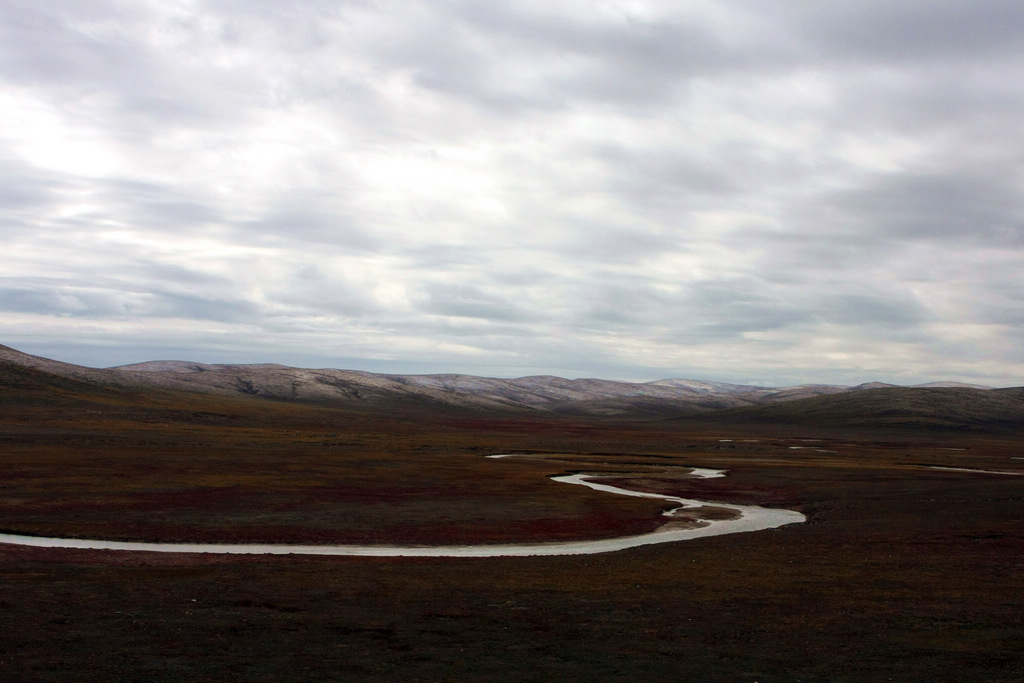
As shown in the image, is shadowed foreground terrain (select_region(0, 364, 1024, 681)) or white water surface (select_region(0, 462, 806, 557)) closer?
shadowed foreground terrain (select_region(0, 364, 1024, 681))

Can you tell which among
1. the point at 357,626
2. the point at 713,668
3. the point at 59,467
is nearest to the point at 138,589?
the point at 357,626

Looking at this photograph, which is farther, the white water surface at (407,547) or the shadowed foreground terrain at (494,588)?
the white water surface at (407,547)

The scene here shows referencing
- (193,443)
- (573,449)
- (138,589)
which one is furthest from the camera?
(573,449)

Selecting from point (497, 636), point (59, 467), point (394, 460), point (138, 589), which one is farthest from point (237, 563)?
point (394, 460)

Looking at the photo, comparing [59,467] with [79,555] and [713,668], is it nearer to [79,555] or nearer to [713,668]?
[79,555]

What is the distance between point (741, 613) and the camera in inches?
1087

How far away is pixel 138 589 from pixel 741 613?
75.1 ft

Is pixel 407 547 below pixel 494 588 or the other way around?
below

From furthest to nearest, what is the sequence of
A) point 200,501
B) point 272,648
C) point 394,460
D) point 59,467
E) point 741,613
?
point 394,460, point 59,467, point 200,501, point 741,613, point 272,648

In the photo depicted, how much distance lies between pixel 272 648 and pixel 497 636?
6.71 meters

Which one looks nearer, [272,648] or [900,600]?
[272,648]

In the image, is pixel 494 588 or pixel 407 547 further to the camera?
pixel 407 547

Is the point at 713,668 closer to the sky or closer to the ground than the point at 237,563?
closer to the sky

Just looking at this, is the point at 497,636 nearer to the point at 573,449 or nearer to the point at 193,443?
the point at 193,443
